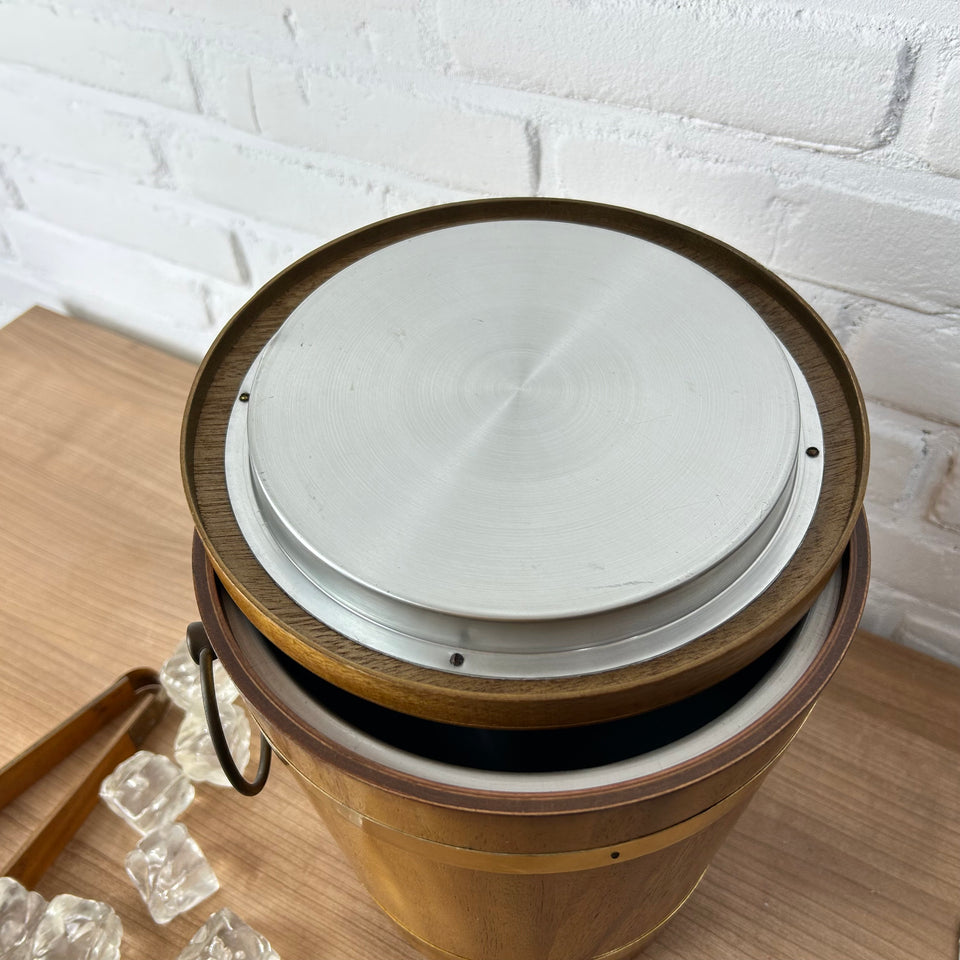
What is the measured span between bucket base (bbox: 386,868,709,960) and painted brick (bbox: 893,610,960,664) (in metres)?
0.28

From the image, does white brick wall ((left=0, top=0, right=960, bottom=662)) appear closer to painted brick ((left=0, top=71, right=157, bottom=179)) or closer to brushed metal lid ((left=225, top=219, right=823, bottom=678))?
painted brick ((left=0, top=71, right=157, bottom=179))

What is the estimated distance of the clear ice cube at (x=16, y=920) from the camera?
20.8 inches

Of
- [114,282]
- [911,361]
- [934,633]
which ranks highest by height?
[911,361]

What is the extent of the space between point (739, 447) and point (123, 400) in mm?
637

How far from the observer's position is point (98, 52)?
736 millimetres

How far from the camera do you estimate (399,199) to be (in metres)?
0.70

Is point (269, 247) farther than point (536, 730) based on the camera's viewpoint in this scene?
Yes

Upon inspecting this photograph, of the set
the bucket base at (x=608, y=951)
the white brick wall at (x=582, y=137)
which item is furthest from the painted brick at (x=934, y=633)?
the bucket base at (x=608, y=951)

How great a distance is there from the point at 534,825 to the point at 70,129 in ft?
2.38

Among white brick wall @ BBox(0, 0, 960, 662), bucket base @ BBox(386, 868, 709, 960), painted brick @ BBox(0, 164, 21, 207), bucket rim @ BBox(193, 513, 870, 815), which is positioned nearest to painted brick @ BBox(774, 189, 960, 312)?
white brick wall @ BBox(0, 0, 960, 662)

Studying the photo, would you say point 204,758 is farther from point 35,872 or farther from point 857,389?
point 857,389

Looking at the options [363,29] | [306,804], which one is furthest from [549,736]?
[363,29]

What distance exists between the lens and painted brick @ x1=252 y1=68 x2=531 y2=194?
2.04 ft

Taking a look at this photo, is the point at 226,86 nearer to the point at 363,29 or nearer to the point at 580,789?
the point at 363,29
